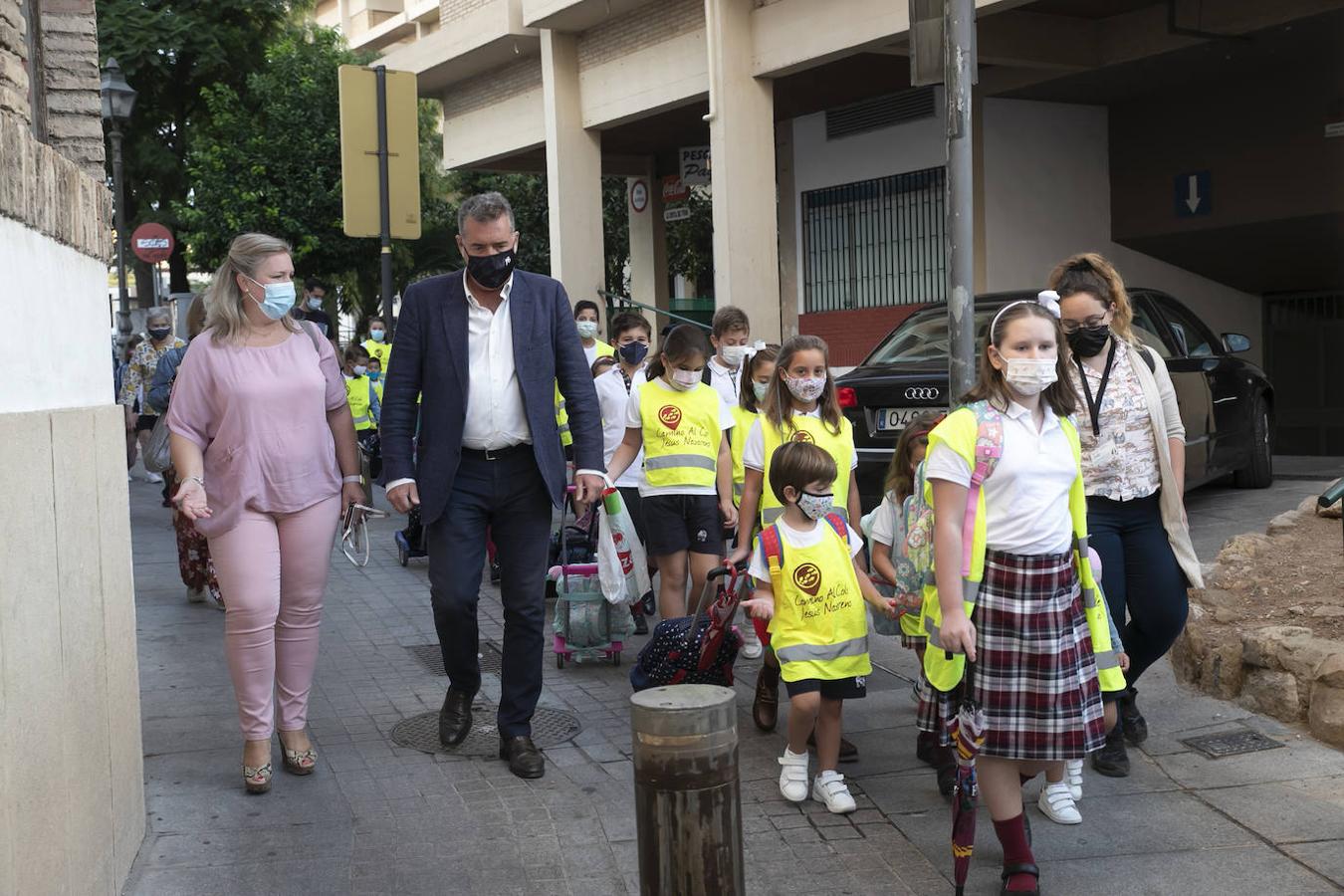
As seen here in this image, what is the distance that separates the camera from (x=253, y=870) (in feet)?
14.1

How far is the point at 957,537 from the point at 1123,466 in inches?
51.8

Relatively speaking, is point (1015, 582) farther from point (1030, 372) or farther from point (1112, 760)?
point (1112, 760)

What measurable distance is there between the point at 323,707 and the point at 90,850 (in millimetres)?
2602

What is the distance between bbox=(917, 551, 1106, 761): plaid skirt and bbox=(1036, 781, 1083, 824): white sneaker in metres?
0.58

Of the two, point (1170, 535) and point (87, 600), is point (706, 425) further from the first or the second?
point (87, 600)

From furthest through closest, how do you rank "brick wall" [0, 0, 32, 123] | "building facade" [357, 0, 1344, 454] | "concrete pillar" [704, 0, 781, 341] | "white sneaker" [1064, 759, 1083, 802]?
"concrete pillar" [704, 0, 781, 341]
"building facade" [357, 0, 1344, 454]
"white sneaker" [1064, 759, 1083, 802]
"brick wall" [0, 0, 32, 123]

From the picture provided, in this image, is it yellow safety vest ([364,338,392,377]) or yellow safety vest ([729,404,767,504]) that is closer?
yellow safety vest ([729,404,767,504])

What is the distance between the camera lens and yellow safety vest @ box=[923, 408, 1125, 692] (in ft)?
13.0

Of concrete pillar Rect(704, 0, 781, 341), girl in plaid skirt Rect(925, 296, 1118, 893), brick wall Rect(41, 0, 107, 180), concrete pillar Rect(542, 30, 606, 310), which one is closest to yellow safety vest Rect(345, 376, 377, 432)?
concrete pillar Rect(704, 0, 781, 341)

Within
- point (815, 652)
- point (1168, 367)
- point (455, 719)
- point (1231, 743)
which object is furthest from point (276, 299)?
point (1168, 367)

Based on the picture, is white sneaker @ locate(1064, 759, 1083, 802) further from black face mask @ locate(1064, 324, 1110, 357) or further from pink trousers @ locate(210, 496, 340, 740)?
pink trousers @ locate(210, 496, 340, 740)

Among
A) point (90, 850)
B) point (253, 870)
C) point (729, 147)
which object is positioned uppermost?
point (729, 147)

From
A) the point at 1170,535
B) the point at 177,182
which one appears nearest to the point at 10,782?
the point at 1170,535

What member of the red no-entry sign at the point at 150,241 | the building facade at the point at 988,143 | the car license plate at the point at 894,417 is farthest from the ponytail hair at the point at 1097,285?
the red no-entry sign at the point at 150,241
